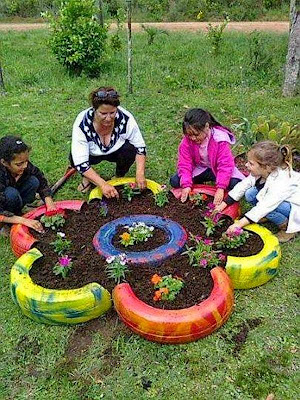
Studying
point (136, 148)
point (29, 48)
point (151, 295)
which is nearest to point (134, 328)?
point (151, 295)

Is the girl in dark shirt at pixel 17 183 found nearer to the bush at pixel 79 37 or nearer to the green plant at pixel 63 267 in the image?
the green plant at pixel 63 267

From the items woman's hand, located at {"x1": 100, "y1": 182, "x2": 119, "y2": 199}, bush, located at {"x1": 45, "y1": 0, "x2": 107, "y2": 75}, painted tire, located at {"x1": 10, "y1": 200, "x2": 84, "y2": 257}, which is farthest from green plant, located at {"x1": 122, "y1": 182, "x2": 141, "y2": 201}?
bush, located at {"x1": 45, "y1": 0, "x2": 107, "y2": 75}

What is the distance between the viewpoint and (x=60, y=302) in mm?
2705

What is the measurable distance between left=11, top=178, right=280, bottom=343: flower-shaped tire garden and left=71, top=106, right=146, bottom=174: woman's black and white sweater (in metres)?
0.41

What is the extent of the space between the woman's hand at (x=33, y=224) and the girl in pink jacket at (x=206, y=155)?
3.59ft

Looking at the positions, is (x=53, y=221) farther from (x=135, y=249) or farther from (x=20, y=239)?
(x=135, y=249)

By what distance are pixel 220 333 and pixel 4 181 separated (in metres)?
1.84

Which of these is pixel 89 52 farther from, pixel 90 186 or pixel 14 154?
pixel 14 154

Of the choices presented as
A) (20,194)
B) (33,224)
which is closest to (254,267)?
(33,224)

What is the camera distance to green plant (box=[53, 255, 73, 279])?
9.80 feet

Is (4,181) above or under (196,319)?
above

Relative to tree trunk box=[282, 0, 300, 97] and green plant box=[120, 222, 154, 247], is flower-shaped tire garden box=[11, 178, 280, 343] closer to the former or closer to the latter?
green plant box=[120, 222, 154, 247]

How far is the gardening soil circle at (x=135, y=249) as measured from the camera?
2879 mm

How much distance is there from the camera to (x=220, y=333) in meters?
2.77
